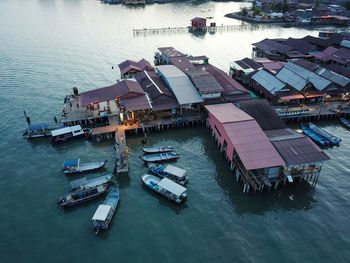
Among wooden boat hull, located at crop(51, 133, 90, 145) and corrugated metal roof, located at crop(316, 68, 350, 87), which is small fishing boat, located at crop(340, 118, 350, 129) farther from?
wooden boat hull, located at crop(51, 133, 90, 145)

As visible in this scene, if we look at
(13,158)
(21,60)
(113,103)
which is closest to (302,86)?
(113,103)

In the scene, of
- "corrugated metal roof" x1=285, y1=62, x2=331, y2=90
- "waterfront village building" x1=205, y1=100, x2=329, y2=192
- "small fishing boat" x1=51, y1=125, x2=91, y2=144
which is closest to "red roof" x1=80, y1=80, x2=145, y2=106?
"small fishing boat" x1=51, y1=125, x2=91, y2=144

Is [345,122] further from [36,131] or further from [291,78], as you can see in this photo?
[36,131]

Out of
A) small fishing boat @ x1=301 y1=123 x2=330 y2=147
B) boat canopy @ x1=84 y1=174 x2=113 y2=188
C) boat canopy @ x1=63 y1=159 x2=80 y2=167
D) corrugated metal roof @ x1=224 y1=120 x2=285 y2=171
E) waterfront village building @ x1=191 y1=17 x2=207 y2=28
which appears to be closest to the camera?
corrugated metal roof @ x1=224 y1=120 x2=285 y2=171

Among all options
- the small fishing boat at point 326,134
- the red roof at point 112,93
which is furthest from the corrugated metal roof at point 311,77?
the red roof at point 112,93

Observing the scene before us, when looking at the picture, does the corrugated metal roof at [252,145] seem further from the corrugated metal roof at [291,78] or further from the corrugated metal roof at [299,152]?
the corrugated metal roof at [291,78]

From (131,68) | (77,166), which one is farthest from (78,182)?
(131,68)
